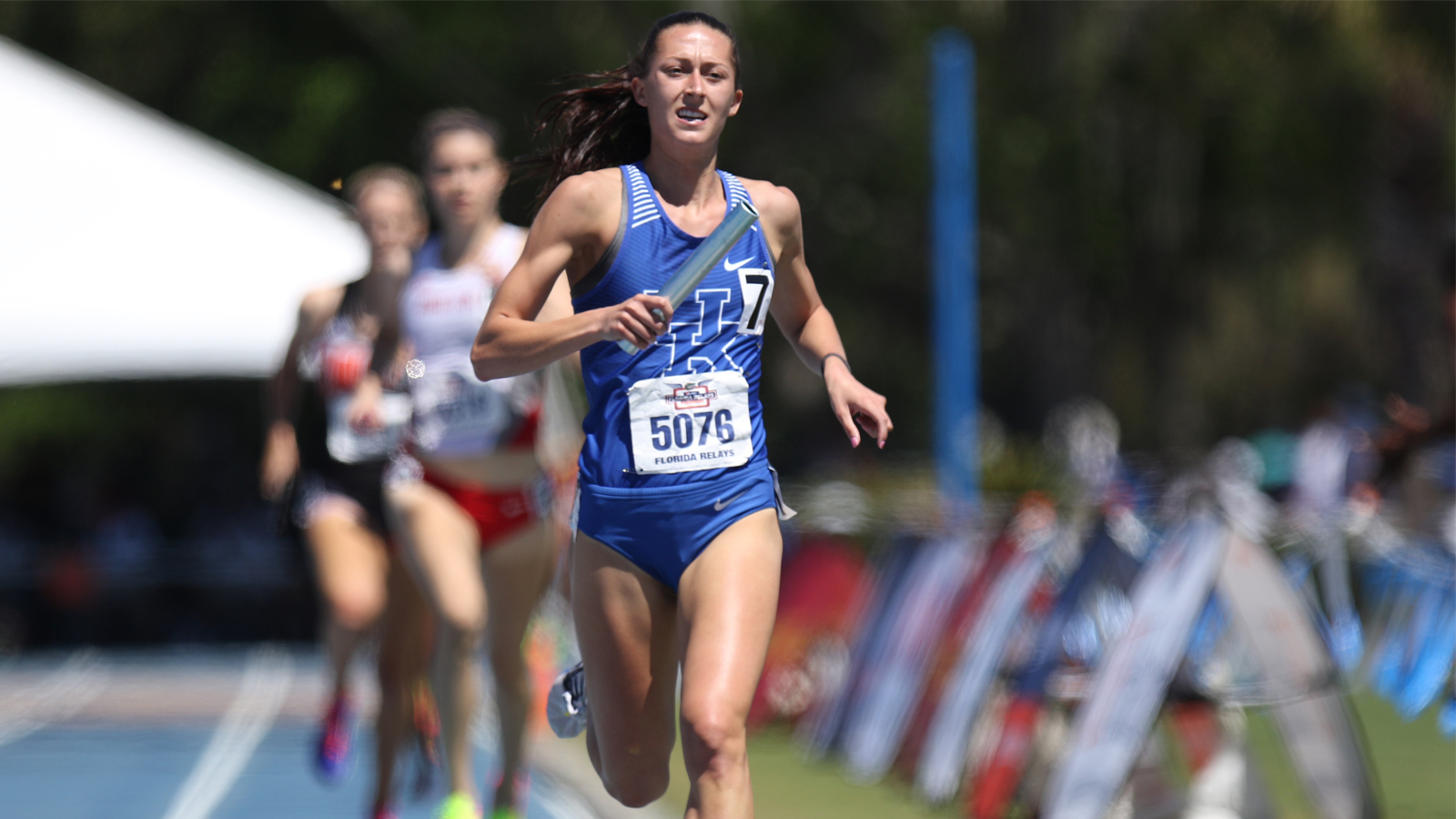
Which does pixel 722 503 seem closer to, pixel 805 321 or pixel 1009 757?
pixel 805 321

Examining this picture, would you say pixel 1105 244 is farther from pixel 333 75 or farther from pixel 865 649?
pixel 865 649

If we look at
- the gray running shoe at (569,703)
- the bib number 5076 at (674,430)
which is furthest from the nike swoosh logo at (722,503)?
the gray running shoe at (569,703)

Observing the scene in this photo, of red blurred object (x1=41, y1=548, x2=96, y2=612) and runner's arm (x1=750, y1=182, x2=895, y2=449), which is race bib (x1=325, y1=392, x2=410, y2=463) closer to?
runner's arm (x1=750, y1=182, x2=895, y2=449)

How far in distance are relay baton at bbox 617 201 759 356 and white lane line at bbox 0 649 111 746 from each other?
26.8 ft

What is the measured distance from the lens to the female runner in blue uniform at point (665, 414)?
13.4 feet

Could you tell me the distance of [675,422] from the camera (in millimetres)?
4121

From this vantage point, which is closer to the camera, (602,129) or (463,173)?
(602,129)

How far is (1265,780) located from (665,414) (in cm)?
323

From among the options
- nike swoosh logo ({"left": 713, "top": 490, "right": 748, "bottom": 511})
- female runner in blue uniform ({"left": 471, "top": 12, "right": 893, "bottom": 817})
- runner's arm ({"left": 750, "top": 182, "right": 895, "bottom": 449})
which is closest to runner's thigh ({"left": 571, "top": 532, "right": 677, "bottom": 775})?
female runner in blue uniform ({"left": 471, "top": 12, "right": 893, "bottom": 817})

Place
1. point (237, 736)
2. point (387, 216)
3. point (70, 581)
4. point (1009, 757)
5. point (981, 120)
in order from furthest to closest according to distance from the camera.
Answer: point (981, 120) → point (70, 581) → point (237, 736) → point (1009, 757) → point (387, 216)

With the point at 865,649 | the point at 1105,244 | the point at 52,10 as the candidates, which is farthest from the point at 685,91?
the point at 52,10

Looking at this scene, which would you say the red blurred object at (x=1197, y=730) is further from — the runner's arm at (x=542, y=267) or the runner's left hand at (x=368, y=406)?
the runner's arm at (x=542, y=267)

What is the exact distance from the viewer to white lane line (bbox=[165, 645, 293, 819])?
8414mm

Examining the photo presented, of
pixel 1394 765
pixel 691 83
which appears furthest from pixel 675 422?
pixel 1394 765
